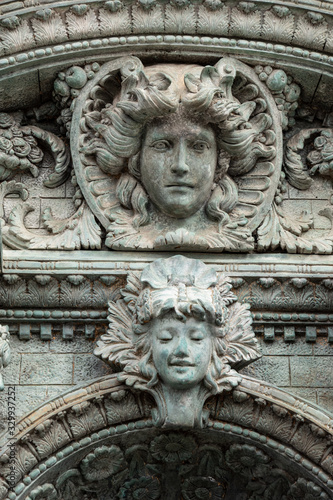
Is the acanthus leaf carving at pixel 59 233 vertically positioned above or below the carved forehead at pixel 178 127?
below

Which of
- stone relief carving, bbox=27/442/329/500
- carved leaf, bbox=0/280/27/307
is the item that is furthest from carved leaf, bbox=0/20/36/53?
stone relief carving, bbox=27/442/329/500

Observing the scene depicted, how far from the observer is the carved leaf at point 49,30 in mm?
7781

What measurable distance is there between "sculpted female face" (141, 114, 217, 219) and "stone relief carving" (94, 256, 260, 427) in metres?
0.38

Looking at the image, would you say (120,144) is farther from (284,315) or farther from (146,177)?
(284,315)

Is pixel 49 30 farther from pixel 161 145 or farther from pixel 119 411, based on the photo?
pixel 119 411

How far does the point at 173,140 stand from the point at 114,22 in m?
0.80

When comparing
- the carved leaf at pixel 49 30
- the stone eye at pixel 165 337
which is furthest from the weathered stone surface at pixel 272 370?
the carved leaf at pixel 49 30

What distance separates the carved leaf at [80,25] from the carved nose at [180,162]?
2.82 ft

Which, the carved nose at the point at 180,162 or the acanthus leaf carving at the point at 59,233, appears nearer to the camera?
the carved nose at the point at 180,162

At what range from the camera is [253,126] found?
7852 mm

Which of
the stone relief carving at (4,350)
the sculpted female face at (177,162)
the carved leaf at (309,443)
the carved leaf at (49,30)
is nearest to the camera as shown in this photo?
the stone relief carving at (4,350)

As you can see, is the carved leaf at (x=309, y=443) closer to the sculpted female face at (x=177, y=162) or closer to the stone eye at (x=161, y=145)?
the sculpted female face at (x=177, y=162)

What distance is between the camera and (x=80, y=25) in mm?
7809

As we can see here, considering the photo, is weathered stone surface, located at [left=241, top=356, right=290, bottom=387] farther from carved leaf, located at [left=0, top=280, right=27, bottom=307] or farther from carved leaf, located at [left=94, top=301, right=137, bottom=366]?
carved leaf, located at [left=0, top=280, right=27, bottom=307]
